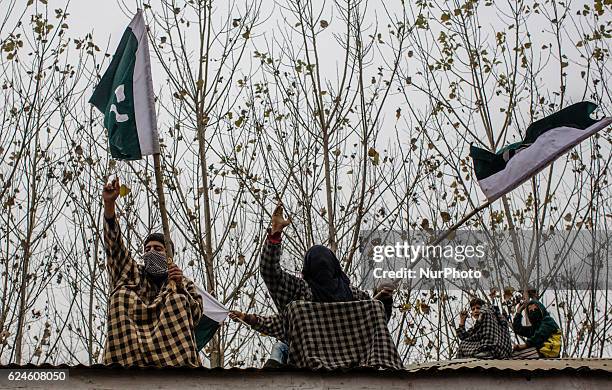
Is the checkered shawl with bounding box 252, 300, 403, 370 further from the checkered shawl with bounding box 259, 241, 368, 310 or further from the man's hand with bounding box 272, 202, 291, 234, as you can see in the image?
the man's hand with bounding box 272, 202, 291, 234

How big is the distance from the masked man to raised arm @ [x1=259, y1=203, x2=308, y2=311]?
0.49m

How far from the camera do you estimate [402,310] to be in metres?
12.6

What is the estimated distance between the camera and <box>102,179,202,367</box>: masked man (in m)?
4.75

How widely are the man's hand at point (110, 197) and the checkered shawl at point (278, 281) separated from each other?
98 centimetres

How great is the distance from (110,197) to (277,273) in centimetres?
115

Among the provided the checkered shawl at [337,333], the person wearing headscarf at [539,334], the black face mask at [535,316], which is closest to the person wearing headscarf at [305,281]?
the checkered shawl at [337,333]

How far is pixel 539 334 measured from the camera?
722 cm

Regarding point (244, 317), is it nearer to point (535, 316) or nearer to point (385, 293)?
point (385, 293)

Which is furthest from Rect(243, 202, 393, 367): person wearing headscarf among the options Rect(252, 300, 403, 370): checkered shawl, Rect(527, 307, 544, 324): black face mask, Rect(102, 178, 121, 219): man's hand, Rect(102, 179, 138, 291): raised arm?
Rect(527, 307, 544, 324): black face mask

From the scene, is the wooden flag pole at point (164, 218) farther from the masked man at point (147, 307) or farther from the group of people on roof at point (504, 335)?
the group of people on roof at point (504, 335)

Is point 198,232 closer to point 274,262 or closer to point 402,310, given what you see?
point 402,310

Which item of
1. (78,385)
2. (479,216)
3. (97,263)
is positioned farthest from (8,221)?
(78,385)

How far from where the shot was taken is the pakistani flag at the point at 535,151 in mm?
6801

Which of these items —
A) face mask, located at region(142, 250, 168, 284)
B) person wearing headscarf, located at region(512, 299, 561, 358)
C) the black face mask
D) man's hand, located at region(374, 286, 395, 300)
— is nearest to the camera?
face mask, located at region(142, 250, 168, 284)
